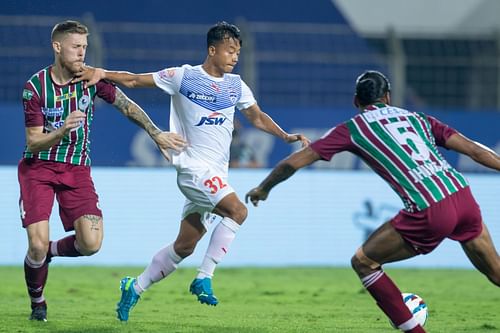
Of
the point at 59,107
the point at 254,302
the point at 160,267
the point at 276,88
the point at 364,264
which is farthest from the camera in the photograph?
the point at 276,88

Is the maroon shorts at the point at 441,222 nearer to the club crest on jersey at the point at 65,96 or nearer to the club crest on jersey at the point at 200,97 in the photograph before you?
the club crest on jersey at the point at 200,97

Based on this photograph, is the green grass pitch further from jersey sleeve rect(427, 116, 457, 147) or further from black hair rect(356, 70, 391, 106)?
black hair rect(356, 70, 391, 106)

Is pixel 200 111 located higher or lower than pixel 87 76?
lower

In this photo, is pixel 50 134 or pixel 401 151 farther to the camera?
pixel 50 134

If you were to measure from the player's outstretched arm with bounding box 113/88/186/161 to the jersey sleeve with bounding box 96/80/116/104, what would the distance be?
0.04 meters

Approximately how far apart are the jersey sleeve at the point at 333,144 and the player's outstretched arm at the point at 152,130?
1743 mm

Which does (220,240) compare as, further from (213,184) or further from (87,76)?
(87,76)

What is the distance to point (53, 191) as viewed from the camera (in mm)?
8820

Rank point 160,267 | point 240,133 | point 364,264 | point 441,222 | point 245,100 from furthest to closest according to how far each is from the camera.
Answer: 1. point 240,133
2. point 245,100
3. point 160,267
4. point 364,264
5. point 441,222

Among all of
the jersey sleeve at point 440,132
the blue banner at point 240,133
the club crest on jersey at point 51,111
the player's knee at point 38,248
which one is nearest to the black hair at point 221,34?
the club crest on jersey at point 51,111

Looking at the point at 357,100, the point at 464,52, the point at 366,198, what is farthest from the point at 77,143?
the point at 464,52

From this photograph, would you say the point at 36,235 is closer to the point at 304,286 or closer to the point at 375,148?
the point at 375,148

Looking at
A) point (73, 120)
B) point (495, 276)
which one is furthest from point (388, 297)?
point (73, 120)

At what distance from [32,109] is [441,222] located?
3.32 metres
